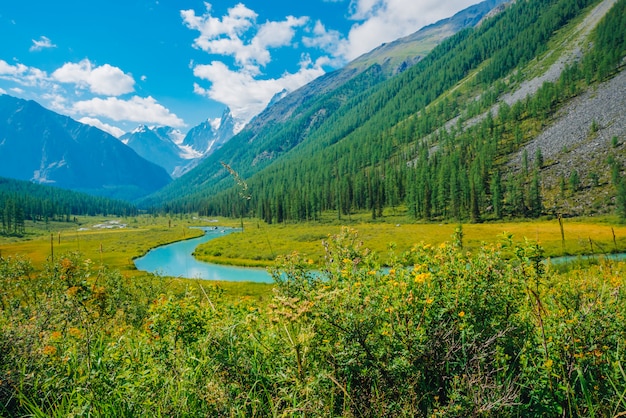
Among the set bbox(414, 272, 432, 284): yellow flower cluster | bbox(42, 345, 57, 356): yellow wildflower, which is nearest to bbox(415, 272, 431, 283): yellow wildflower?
bbox(414, 272, 432, 284): yellow flower cluster

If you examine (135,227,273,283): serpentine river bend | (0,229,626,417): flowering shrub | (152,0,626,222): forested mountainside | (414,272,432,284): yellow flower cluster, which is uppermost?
(152,0,626,222): forested mountainside

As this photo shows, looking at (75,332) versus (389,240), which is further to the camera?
(389,240)

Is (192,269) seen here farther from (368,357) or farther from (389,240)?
(368,357)

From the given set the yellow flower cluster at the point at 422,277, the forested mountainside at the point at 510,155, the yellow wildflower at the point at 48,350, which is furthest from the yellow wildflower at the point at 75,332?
the forested mountainside at the point at 510,155

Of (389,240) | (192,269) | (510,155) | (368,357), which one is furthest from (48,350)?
(510,155)

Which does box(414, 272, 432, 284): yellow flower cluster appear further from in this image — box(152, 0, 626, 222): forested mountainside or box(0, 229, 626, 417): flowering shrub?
box(152, 0, 626, 222): forested mountainside

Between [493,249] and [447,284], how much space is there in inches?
35.1

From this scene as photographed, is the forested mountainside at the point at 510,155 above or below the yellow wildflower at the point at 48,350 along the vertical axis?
above

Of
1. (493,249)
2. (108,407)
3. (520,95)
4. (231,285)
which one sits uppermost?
(520,95)

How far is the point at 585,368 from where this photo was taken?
350 centimetres

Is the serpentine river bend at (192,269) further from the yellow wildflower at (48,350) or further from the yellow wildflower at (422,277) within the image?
the yellow wildflower at (422,277)

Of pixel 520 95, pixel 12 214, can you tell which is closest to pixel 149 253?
pixel 12 214

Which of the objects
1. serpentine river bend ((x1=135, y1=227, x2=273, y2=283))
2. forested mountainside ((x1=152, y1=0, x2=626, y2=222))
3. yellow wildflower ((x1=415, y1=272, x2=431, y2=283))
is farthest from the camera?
forested mountainside ((x1=152, y1=0, x2=626, y2=222))

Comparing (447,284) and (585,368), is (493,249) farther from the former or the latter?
(585,368)
